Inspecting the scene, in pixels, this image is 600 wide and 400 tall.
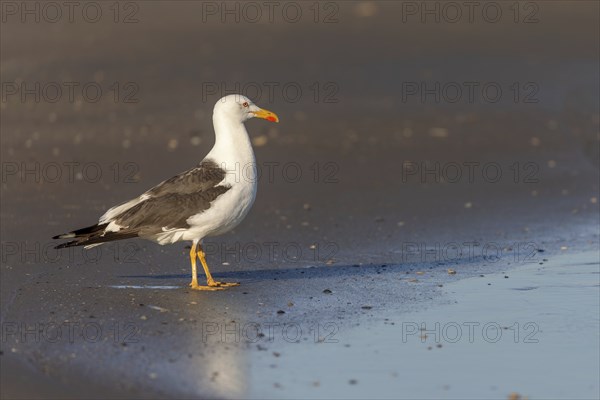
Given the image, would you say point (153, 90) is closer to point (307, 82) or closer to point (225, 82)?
point (225, 82)

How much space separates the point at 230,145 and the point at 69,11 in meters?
11.9

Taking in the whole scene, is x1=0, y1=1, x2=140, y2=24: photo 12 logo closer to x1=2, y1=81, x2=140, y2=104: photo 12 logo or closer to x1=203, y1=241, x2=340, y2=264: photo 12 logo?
x1=2, y1=81, x2=140, y2=104: photo 12 logo

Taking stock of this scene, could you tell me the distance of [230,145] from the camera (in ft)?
32.8

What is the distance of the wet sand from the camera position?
7.58 m

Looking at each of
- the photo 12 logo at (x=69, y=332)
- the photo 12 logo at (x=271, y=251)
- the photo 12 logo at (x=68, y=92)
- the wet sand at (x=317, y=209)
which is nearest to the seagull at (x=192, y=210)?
the wet sand at (x=317, y=209)

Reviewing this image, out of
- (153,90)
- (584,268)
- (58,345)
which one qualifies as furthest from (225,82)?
(58,345)

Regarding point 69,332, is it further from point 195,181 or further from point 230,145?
point 230,145

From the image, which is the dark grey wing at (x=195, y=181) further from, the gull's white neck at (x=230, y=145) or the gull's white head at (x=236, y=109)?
the gull's white head at (x=236, y=109)

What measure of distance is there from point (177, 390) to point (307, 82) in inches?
452

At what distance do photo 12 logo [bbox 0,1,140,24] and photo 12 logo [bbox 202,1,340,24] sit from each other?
→ 4.39 feet

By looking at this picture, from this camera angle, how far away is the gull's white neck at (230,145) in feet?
32.5

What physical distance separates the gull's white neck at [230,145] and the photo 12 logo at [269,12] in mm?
10578

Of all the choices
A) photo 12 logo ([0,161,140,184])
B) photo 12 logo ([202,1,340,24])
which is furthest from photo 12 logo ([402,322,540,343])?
photo 12 logo ([202,1,340,24])

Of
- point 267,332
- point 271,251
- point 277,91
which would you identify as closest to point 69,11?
point 277,91
